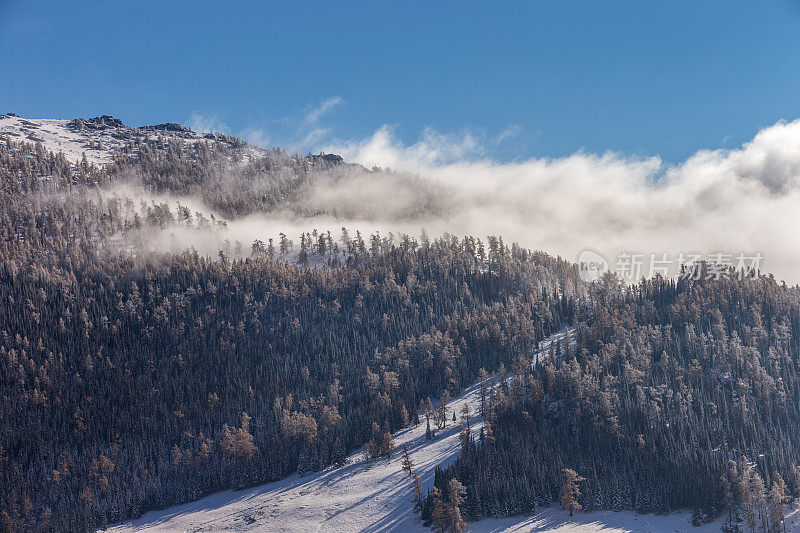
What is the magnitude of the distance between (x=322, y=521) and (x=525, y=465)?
196 ft

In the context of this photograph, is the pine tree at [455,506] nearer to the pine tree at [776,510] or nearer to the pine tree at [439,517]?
the pine tree at [439,517]

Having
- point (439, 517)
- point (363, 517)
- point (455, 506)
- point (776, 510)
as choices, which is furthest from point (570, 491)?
point (363, 517)

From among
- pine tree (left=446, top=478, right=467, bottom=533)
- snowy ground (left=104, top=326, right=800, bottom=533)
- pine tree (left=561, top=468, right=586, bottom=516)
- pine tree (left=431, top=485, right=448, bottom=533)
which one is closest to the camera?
pine tree (left=446, top=478, right=467, bottom=533)

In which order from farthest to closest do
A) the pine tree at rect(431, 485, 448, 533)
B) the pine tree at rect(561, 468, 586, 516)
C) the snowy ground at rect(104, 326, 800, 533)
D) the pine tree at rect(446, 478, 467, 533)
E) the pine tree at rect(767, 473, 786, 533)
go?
the pine tree at rect(561, 468, 586, 516) → the snowy ground at rect(104, 326, 800, 533) → the pine tree at rect(431, 485, 448, 533) → the pine tree at rect(446, 478, 467, 533) → the pine tree at rect(767, 473, 786, 533)

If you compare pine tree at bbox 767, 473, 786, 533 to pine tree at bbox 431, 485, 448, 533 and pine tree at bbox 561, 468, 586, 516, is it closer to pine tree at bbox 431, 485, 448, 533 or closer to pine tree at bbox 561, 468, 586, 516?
pine tree at bbox 561, 468, 586, 516

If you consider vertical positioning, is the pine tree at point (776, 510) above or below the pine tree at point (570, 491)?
below

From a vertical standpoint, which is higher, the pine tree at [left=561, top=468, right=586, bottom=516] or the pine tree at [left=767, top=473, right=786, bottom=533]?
the pine tree at [left=561, top=468, right=586, bottom=516]

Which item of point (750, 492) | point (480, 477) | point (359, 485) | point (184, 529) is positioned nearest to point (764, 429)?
point (750, 492)

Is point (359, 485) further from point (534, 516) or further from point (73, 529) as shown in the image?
point (73, 529)

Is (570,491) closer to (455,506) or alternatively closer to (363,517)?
(455,506)

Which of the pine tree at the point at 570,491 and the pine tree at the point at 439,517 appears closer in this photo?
the pine tree at the point at 439,517

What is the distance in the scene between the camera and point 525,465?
182 metres

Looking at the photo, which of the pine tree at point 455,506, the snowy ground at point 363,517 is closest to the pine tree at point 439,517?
the pine tree at point 455,506

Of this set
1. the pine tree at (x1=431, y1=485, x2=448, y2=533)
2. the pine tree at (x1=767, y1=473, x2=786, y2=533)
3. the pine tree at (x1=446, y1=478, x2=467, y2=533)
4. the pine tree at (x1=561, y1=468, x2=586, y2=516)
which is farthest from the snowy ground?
the pine tree at (x1=446, y1=478, x2=467, y2=533)
